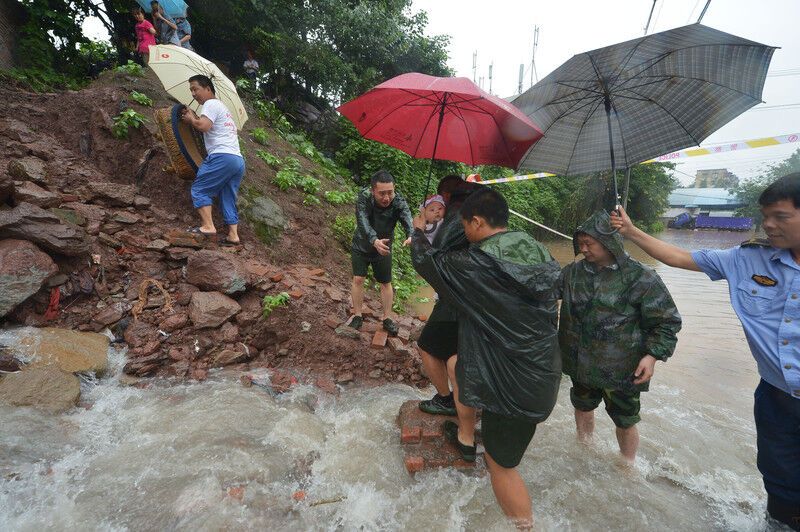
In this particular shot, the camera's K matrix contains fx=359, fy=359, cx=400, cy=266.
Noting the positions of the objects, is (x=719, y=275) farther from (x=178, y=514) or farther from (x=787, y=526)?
(x=178, y=514)

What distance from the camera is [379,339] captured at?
4016 millimetres

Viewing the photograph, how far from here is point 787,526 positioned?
1939 millimetres

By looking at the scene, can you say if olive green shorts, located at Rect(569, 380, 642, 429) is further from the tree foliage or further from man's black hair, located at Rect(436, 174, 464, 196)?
the tree foliage

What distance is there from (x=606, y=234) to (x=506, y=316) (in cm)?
104

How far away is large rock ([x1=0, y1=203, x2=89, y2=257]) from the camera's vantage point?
3410mm

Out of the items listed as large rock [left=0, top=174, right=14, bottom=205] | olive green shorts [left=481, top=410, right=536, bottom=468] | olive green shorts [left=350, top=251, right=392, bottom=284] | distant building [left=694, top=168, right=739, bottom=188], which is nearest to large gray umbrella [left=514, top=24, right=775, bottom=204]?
olive green shorts [left=350, top=251, right=392, bottom=284]

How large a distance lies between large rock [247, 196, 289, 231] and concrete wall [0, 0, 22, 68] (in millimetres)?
5879

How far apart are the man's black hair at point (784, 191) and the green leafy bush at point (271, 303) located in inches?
153

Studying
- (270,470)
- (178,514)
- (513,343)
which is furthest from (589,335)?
(178,514)

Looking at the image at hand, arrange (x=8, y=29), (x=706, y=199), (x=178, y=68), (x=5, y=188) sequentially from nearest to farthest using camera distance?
1. (x=5, y=188)
2. (x=178, y=68)
3. (x=8, y=29)
4. (x=706, y=199)

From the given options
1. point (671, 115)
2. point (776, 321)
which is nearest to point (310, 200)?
point (671, 115)

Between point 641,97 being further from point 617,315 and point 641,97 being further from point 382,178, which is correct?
point 382,178

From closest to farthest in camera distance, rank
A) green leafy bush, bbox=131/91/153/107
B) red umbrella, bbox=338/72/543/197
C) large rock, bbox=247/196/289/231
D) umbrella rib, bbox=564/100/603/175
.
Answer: umbrella rib, bbox=564/100/603/175 < red umbrella, bbox=338/72/543/197 < large rock, bbox=247/196/289/231 < green leafy bush, bbox=131/91/153/107

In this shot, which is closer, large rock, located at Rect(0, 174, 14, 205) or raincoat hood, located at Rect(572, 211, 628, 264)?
raincoat hood, located at Rect(572, 211, 628, 264)
